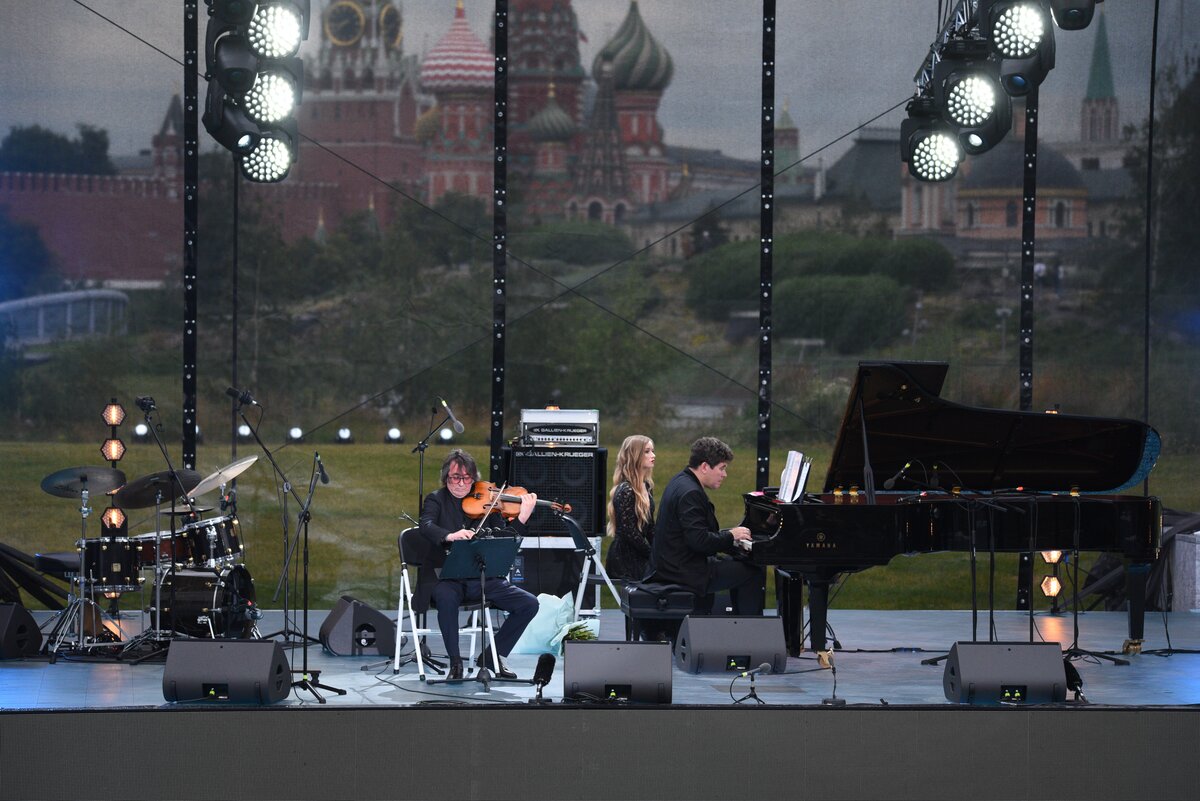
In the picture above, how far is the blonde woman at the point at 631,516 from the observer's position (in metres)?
8.35

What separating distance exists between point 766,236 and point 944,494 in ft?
9.49

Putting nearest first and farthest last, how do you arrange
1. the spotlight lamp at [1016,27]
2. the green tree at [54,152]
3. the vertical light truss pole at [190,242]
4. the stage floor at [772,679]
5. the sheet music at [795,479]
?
the stage floor at [772,679], the sheet music at [795,479], the spotlight lamp at [1016,27], the vertical light truss pole at [190,242], the green tree at [54,152]

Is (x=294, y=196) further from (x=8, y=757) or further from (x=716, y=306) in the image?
(x=8, y=757)

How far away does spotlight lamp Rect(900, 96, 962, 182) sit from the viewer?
9398mm

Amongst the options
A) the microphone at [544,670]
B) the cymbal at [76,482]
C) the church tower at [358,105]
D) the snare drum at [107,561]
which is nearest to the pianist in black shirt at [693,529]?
the microphone at [544,670]

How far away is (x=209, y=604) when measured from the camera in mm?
8211

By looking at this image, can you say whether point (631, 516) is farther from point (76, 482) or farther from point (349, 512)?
point (349, 512)

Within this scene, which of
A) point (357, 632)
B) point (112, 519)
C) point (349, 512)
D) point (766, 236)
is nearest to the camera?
point (357, 632)

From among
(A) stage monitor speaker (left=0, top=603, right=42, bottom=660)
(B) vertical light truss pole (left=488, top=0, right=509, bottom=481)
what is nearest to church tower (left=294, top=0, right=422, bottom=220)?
(B) vertical light truss pole (left=488, top=0, right=509, bottom=481)

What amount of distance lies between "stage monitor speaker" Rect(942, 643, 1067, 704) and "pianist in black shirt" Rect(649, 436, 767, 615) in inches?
54.3

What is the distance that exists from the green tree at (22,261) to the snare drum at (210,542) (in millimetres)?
4517

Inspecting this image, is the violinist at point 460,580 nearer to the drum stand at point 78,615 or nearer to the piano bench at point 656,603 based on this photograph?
the piano bench at point 656,603

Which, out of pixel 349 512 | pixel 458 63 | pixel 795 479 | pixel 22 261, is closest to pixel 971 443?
pixel 795 479

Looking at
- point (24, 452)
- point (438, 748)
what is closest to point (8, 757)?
point (438, 748)
